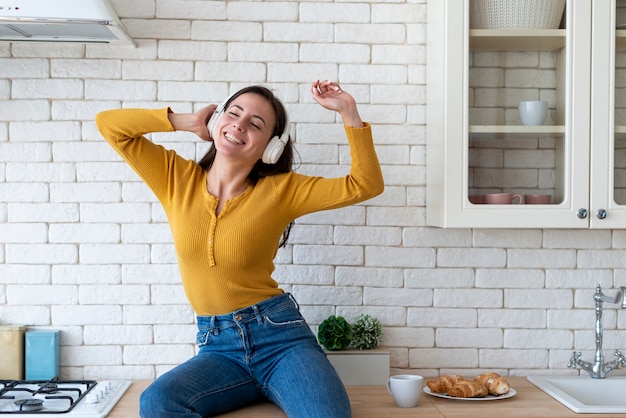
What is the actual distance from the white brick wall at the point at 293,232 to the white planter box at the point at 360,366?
0.15 m

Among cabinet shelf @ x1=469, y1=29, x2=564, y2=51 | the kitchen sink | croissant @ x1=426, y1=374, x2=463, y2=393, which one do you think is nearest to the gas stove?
croissant @ x1=426, y1=374, x2=463, y2=393

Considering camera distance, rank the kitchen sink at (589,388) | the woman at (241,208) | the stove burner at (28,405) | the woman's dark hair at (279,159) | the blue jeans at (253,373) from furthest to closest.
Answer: the kitchen sink at (589,388) → the woman's dark hair at (279,159) → the woman at (241,208) → the stove burner at (28,405) → the blue jeans at (253,373)

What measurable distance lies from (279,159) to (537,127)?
781mm

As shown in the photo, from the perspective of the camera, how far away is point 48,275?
241 cm

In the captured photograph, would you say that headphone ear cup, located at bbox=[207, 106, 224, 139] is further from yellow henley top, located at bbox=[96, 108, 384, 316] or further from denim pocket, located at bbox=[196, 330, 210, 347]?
denim pocket, located at bbox=[196, 330, 210, 347]

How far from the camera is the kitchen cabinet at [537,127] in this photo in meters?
2.14

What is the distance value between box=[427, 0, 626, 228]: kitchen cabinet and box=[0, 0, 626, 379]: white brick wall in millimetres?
307

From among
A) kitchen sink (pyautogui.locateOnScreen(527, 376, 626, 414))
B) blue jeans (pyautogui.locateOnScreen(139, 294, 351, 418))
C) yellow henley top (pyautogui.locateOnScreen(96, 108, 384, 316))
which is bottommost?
kitchen sink (pyautogui.locateOnScreen(527, 376, 626, 414))

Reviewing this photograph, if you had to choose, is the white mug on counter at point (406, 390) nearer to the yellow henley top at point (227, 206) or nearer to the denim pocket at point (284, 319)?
the denim pocket at point (284, 319)

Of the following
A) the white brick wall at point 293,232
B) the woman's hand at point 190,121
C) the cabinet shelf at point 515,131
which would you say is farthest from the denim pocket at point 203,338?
the cabinet shelf at point 515,131

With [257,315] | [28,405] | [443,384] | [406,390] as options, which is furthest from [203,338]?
[443,384]

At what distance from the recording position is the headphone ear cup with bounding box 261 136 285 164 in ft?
7.09

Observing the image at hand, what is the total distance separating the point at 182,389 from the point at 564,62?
1.43m

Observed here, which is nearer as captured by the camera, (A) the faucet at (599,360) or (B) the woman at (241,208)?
(B) the woman at (241,208)
